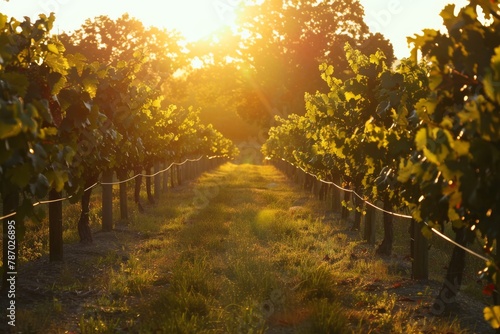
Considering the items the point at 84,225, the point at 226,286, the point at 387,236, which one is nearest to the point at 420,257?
the point at 387,236

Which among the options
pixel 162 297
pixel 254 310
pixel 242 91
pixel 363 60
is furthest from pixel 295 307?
pixel 242 91

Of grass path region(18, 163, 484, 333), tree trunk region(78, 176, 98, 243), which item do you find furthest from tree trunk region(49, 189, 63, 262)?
tree trunk region(78, 176, 98, 243)

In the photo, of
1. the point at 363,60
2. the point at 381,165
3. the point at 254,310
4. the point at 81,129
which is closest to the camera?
the point at 254,310

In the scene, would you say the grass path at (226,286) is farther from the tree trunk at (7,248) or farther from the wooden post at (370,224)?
the tree trunk at (7,248)

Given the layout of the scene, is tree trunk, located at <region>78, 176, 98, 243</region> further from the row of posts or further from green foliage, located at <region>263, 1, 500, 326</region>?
green foliage, located at <region>263, 1, 500, 326</region>

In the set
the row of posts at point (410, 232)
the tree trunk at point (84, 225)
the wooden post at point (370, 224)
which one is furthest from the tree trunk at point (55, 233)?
the wooden post at point (370, 224)

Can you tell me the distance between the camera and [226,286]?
877 centimetres

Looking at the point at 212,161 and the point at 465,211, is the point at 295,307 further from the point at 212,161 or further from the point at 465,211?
the point at 212,161

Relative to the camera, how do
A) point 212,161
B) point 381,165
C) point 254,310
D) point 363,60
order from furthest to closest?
point 212,161
point 363,60
point 381,165
point 254,310

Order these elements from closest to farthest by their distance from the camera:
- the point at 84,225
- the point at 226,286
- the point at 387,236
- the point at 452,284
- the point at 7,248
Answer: the point at 452,284
the point at 7,248
the point at 226,286
the point at 387,236
the point at 84,225

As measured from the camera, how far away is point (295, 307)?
7.54 m

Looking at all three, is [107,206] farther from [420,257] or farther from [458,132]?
[458,132]

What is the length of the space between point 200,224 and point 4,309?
24.5 feet

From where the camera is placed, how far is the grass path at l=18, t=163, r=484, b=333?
6895mm
